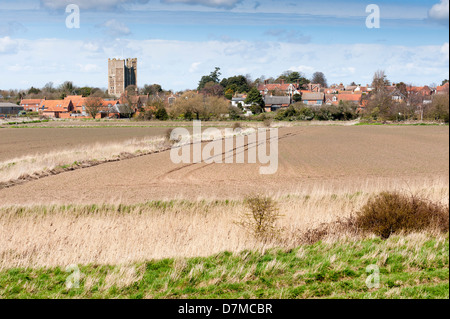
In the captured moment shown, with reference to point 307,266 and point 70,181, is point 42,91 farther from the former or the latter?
point 307,266

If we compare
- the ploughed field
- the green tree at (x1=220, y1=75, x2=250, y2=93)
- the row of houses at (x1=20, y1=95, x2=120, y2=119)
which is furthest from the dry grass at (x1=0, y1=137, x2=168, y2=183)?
the green tree at (x1=220, y1=75, x2=250, y2=93)

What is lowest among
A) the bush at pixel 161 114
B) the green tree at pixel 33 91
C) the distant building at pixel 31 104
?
the bush at pixel 161 114

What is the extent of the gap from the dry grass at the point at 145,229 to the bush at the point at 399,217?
93 centimetres

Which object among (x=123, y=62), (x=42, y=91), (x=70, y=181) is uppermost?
(x=123, y=62)

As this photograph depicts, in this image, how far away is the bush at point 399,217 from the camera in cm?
1155

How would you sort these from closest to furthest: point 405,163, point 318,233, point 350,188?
point 318,233 < point 350,188 < point 405,163

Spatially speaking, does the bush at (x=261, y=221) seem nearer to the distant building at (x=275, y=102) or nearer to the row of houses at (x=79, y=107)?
the row of houses at (x=79, y=107)

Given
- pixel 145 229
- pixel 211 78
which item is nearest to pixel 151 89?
pixel 211 78

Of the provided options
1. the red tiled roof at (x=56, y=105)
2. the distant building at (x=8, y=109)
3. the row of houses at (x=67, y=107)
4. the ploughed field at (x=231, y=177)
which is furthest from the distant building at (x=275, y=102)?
the ploughed field at (x=231, y=177)

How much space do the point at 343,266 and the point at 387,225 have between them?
3292mm

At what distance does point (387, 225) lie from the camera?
38.2ft

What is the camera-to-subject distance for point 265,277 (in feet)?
27.5

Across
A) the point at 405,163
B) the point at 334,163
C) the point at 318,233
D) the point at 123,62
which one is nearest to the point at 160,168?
the point at 334,163
